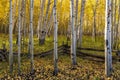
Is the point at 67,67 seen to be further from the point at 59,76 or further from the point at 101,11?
the point at 101,11

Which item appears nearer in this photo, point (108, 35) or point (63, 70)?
point (108, 35)

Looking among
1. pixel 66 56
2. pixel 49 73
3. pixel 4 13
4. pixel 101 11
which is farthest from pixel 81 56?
pixel 101 11

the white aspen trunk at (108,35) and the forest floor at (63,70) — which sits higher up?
the white aspen trunk at (108,35)

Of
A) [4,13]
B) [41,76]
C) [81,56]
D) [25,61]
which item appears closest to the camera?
[41,76]

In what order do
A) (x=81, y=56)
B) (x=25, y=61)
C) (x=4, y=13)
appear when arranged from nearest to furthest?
(x=25, y=61) → (x=81, y=56) → (x=4, y=13)

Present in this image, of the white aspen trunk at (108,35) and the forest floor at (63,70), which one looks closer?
the white aspen trunk at (108,35)

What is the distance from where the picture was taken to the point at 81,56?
1566 centimetres

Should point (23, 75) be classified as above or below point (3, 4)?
below

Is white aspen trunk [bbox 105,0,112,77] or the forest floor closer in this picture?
white aspen trunk [bbox 105,0,112,77]

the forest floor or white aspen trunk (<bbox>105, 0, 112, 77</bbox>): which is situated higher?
white aspen trunk (<bbox>105, 0, 112, 77</bbox>)

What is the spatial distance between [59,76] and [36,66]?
2.33 meters

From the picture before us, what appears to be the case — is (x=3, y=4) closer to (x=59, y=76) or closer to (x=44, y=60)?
(x=44, y=60)

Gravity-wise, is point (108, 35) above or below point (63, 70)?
above

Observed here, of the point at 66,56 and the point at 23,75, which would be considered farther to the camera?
the point at 66,56
